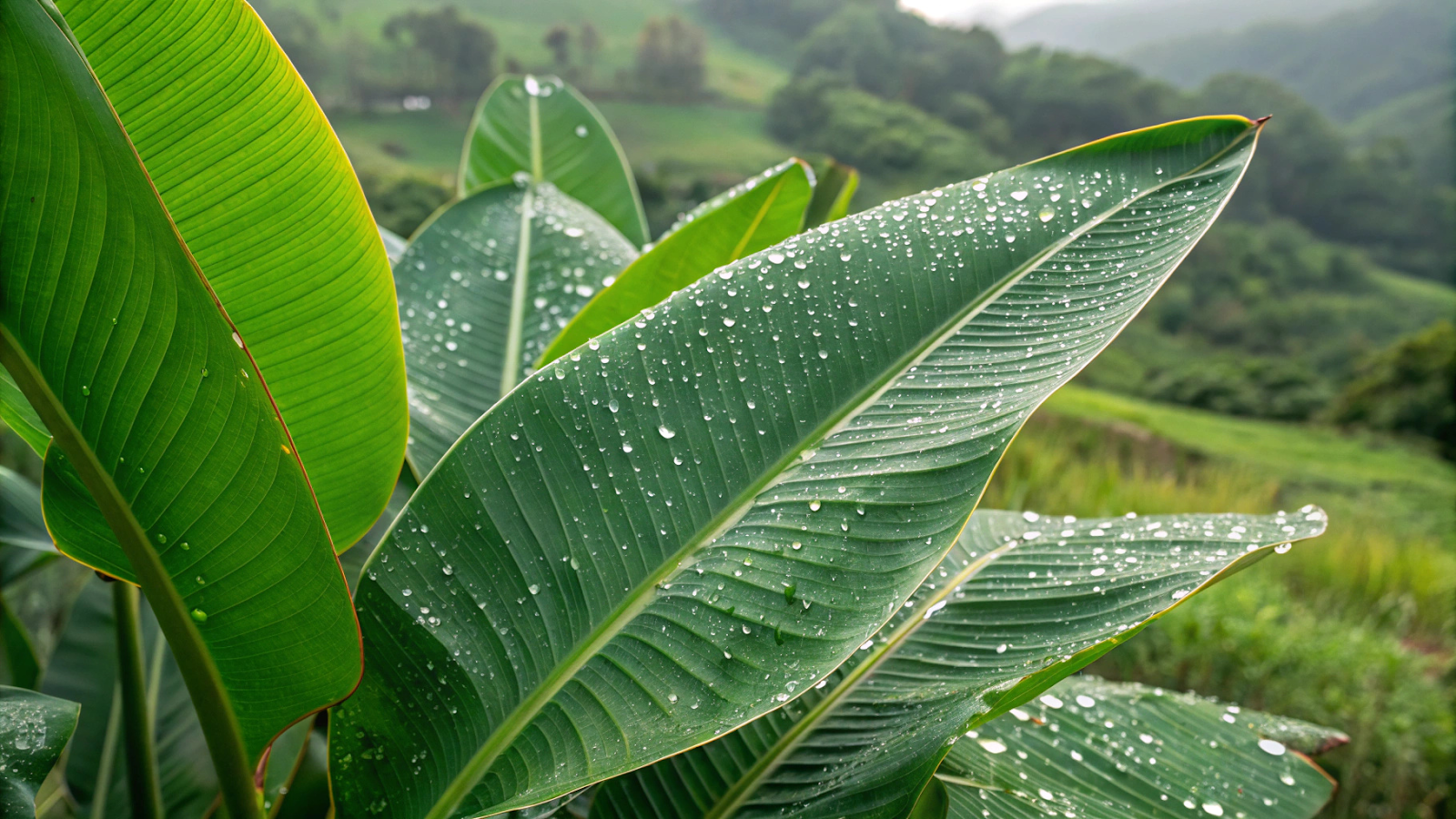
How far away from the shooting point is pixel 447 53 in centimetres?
838

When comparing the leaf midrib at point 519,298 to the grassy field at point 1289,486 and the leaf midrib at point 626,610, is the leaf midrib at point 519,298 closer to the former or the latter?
the leaf midrib at point 626,610

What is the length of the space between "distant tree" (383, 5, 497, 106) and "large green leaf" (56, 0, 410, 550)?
355 inches

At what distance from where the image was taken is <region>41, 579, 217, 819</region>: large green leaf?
2.14 feet

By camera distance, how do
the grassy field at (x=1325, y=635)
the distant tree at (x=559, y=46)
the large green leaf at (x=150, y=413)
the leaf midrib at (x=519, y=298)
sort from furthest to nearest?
the distant tree at (x=559, y=46) → the grassy field at (x=1325, y=635) → the leaf midrib at (x=519, y=298) → the large green leaf at (x=150, y=413)

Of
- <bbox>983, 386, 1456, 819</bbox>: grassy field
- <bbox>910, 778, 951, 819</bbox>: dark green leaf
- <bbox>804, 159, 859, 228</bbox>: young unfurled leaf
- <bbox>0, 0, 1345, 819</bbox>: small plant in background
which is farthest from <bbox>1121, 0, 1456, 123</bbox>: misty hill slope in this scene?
<bbox>910, 778, 951, 819</bbox>: dark green leaf

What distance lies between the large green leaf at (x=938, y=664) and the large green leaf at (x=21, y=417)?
367 mm

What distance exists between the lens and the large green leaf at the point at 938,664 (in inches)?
14.9

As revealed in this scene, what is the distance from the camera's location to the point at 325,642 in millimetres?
330

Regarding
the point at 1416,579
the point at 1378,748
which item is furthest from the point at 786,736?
the point at 1416,579

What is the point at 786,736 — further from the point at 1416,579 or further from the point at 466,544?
the point at 1416,579

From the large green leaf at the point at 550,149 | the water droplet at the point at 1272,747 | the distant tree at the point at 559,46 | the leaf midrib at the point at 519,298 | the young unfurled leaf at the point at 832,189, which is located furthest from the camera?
the distant tree at the point at 559,46

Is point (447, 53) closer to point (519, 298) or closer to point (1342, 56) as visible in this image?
point (519, 298)

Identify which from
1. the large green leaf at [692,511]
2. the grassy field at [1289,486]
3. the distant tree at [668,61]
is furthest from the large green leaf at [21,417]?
the distant tree at [668,61]

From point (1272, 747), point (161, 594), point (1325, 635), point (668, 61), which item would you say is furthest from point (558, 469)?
point (668, 61)
